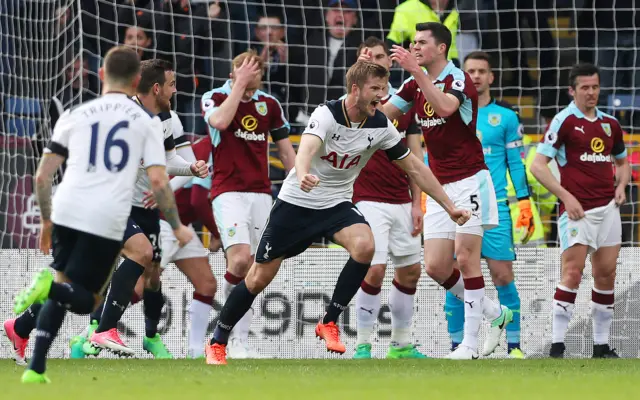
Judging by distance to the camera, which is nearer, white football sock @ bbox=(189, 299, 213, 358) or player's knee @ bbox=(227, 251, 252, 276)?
player's knee @ bbox=(227, 251, 252, 276)

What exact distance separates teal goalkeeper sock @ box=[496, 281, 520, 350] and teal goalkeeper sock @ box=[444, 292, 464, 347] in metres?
0.33

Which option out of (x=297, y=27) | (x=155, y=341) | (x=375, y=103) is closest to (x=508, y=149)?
(x=375, y=103)

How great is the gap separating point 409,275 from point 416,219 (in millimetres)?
445

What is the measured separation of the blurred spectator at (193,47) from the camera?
13.2m

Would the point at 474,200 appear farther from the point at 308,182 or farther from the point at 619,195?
the point at 308,182

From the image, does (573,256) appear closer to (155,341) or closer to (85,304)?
(155,341)

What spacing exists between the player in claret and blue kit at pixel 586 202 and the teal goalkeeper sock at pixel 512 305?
30 centimetres

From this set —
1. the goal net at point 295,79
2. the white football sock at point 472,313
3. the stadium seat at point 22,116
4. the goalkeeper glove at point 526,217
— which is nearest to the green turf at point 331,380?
the white football sock at point 472,313

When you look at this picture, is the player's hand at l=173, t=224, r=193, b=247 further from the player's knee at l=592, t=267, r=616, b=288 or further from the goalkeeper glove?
the player's knee at l=592, t=267, r=616, b=288

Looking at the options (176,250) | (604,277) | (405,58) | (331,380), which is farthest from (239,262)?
(331,380)

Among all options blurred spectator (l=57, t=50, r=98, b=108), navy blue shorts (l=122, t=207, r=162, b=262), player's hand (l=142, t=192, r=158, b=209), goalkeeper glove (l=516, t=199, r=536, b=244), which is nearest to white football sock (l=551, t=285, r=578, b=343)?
goalkeeper glove (l=516, t=199, r=536, b=244)

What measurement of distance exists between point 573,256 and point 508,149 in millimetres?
973

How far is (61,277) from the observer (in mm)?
6738

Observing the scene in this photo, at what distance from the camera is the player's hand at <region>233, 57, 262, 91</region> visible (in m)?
9.66
